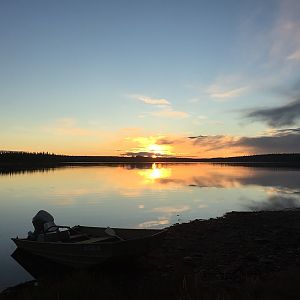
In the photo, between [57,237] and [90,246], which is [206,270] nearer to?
[90,246]

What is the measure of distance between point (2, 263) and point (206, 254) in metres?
8.52

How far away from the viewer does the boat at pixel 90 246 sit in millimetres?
14633

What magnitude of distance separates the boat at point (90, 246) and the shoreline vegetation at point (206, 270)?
0.66 metres

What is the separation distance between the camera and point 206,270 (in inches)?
562

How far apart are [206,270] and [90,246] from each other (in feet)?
13.9

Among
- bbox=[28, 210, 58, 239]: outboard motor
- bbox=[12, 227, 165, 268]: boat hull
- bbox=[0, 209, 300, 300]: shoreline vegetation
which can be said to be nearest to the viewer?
bbox=[0, 209, 300, 300]: shoreline vegetation

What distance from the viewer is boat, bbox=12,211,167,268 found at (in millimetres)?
14633

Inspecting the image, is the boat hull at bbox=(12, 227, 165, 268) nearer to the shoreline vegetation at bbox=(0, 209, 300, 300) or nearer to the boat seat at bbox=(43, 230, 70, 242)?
the shoreline vegetation at bbox=(0, 209, 300, 300)

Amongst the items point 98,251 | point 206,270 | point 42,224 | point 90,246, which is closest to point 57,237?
point 42,224

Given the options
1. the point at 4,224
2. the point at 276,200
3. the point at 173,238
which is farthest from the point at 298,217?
the point at 4,224

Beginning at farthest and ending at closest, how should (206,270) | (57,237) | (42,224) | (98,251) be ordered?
(42,224)
(57,237)
(98,251)
(206,270)

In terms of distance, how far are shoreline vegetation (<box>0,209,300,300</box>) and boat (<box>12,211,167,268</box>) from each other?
66cm

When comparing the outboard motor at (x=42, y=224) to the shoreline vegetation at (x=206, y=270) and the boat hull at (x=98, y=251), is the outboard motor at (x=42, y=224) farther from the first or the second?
the shoreline vegetation at (x=206, y=270)

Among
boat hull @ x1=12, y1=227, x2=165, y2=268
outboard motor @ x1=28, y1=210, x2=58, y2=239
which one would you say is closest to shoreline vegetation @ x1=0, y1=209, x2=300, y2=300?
boat hull @ x1=12, y1=227, x2=165, y2=268
